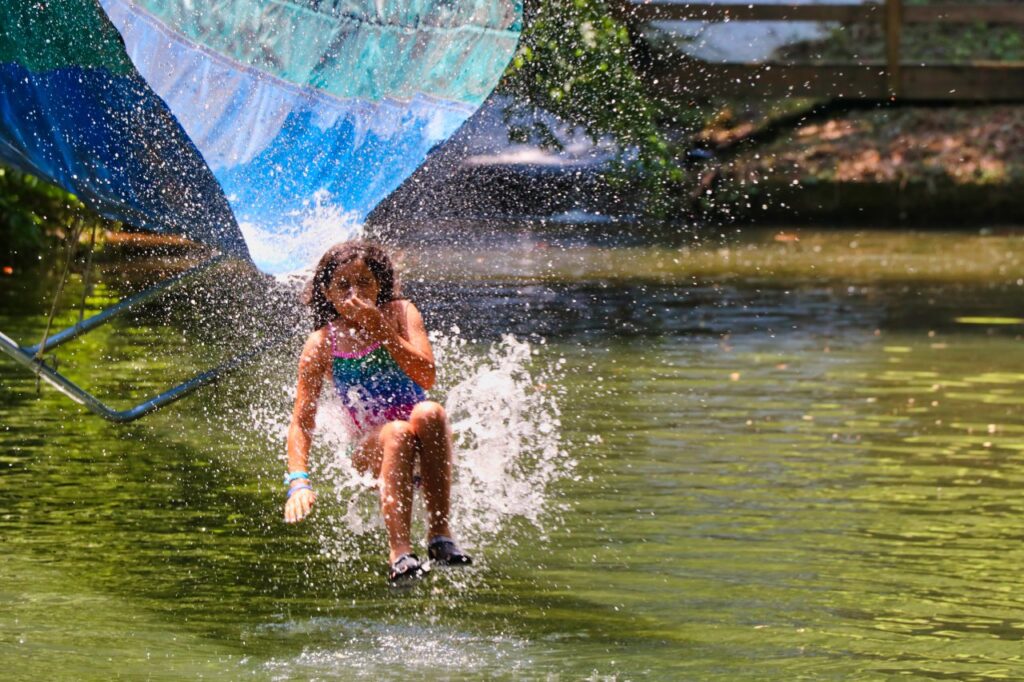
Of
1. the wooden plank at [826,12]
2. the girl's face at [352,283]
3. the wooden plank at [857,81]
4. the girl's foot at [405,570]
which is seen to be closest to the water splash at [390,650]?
the girl's foot at [405,570]

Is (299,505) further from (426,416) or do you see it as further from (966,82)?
(966,82)

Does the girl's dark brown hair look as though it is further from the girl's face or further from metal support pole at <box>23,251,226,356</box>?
metal support pole at <box>23,251,226,356</box>

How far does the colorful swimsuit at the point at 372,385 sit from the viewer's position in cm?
652

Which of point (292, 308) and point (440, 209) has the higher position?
point (440, 209)

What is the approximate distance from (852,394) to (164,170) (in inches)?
203

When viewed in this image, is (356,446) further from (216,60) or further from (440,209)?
(440,209)

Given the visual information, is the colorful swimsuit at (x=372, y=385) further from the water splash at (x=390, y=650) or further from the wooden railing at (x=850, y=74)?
the wooden railing at (x=850, y=74)

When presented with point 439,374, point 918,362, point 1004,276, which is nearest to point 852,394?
point 918,362

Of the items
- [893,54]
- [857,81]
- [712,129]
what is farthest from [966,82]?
[712,129]

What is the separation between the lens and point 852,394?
10.8 m

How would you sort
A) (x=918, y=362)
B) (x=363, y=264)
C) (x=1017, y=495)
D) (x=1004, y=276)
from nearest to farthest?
(x=363, y=264) → (x=1017, y=495) → (x=918, y=362) → (x=1004, y=276)

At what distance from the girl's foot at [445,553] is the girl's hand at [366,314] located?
69 centimetres

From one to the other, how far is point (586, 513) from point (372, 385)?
1771mm

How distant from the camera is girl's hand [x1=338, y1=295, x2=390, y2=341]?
6.19 metres
